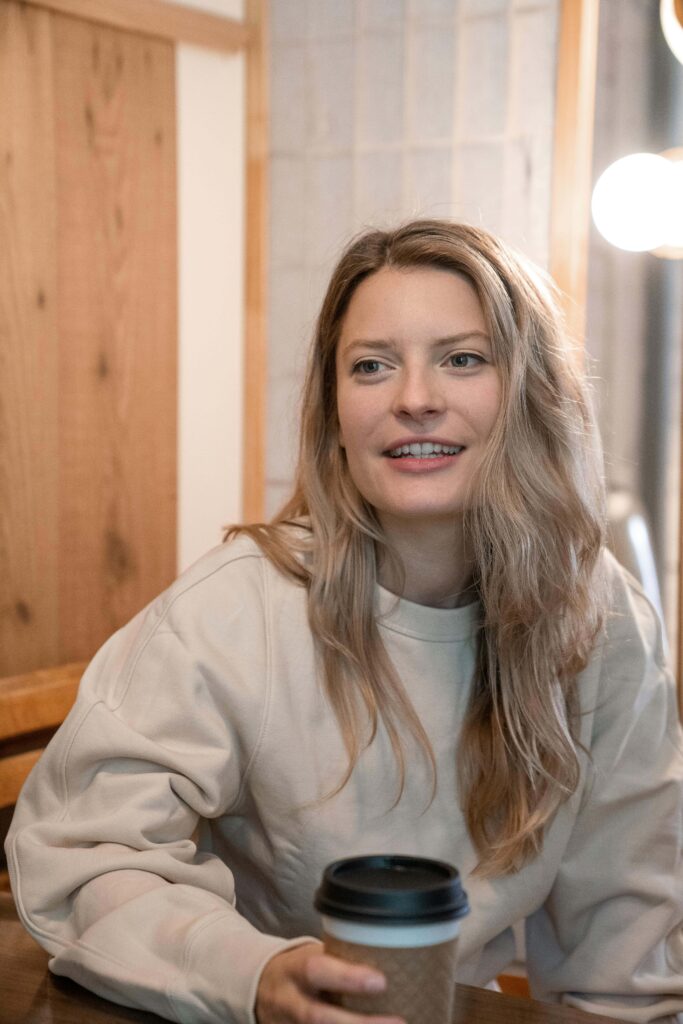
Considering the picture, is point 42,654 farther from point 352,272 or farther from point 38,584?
point 352,272

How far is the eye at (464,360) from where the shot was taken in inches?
54.6

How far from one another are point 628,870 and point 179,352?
6.20 ft

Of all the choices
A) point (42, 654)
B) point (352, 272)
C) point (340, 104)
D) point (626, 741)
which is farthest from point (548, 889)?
point (340, 104)

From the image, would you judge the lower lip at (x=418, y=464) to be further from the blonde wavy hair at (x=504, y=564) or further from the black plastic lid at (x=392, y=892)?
the black plastic lid at (x=392, y=892)

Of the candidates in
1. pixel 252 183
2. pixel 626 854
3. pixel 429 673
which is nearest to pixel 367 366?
pixel 429 673

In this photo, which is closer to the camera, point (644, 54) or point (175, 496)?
point (175, 496)

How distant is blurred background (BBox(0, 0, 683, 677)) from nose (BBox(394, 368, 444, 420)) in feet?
4.03

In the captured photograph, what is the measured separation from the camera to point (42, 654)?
2.75 meters

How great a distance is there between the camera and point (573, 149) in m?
2.71

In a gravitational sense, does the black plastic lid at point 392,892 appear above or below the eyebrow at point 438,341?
below

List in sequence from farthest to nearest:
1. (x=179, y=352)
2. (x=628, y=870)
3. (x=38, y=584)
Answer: (x=179, y=352) < (x=38, y=584) < (x=628, y=870)

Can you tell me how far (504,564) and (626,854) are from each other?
394 millimetres

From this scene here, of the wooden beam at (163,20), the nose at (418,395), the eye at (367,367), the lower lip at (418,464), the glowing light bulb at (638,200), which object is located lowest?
the lower lip at (418,464)

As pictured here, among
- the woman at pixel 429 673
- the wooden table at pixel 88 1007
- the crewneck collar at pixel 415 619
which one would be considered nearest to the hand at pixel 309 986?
the wooden table at pixel 88 1007
